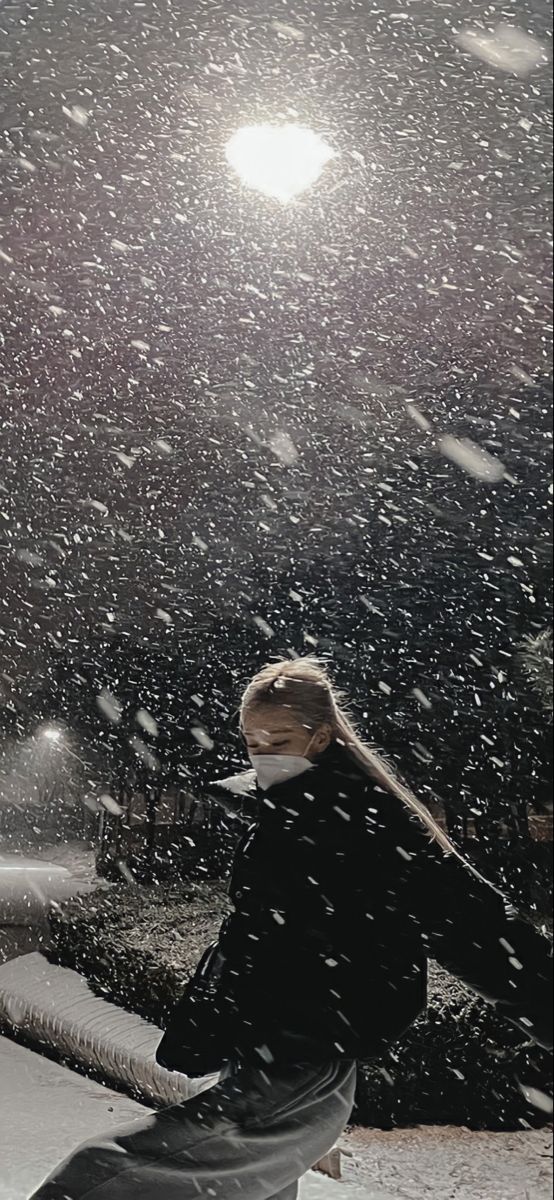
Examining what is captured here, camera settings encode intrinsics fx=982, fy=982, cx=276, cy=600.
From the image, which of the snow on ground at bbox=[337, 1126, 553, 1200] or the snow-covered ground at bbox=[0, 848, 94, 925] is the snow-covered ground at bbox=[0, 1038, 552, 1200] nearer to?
the snow on ground at bbox=[337, 1126, 553, 1200]

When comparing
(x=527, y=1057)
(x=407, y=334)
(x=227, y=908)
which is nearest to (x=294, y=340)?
(x=407, y=334)

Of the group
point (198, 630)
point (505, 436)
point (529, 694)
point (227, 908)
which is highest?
point (505, 436)

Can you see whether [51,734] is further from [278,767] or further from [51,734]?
[278,767]

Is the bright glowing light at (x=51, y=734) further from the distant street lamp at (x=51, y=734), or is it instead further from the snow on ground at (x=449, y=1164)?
the snow on ground at (x=449, y=1164)

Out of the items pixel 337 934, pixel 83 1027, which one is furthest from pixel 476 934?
pixel 83 1027

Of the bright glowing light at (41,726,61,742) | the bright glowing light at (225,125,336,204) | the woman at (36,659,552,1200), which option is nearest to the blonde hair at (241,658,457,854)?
the woman at (36,659,552,1200)

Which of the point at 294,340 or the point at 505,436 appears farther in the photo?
the point at 294,340

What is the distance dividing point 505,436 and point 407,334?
0.50 ft

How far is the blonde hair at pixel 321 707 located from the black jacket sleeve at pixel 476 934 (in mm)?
15

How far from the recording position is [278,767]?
0.85m

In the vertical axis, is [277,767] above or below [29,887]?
above

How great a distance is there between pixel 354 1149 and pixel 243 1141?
0.38ft

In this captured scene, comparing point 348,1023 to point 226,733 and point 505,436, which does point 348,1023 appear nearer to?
point 226,733

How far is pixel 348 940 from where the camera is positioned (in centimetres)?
80
